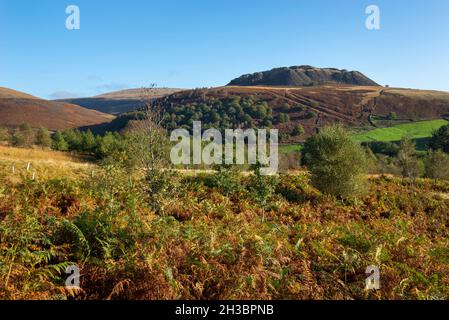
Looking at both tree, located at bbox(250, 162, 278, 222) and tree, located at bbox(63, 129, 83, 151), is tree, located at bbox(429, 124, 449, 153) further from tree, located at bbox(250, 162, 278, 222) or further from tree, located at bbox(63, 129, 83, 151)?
tree, located at bbox(63, 129, 83, 151)

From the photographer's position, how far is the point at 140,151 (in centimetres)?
1525

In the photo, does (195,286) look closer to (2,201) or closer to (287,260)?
(287,260)

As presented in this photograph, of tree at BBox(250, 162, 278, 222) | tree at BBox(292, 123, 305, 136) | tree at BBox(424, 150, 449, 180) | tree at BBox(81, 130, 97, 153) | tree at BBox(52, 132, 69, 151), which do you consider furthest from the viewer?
tree at BBox(292, 123, 305, 136)

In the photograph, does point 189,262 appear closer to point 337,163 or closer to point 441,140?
point 337,163

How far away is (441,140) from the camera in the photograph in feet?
309

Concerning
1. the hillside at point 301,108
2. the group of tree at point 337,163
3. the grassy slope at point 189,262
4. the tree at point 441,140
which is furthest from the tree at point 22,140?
the tree at point 441,140

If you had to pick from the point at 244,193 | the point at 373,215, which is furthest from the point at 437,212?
the point at 244,193

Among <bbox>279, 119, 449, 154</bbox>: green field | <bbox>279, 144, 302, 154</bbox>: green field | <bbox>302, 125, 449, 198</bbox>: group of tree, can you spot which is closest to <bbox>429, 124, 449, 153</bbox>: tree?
<bbox>279, 119, 449, 154</bbox>: green field

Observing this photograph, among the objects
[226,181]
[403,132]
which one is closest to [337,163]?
[226,181]

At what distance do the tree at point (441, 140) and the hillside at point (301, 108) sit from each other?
33635 mm

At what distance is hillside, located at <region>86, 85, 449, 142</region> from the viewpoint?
143 m

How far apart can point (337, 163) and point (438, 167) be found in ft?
86.9

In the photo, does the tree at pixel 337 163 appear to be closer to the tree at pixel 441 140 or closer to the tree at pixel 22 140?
the tree at pixel 22 140

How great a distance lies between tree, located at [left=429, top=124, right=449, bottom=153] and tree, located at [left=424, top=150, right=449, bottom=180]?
45417mm
